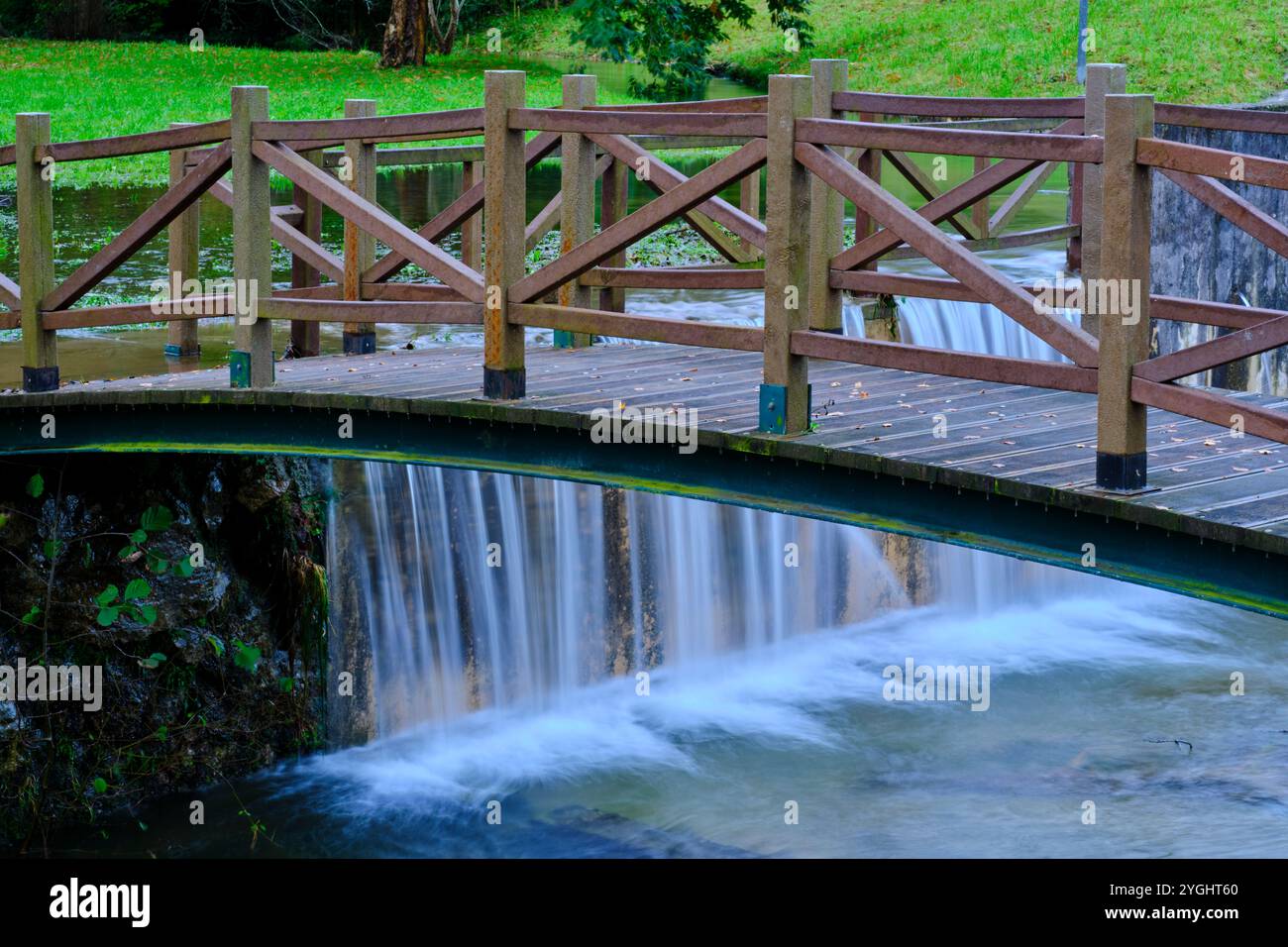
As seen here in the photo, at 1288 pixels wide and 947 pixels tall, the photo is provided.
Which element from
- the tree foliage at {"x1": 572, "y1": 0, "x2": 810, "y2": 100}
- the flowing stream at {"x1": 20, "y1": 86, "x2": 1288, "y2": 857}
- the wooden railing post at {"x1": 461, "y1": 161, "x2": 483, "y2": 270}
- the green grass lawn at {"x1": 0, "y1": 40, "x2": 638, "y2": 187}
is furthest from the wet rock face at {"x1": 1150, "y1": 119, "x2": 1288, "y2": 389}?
the tree foliage at {"x1": 572, "y1": 0, "x2": 810, "y2": 100}

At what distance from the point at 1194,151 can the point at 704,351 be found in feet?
13.9

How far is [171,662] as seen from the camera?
10.9 m

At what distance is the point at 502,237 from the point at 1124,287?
116 inches

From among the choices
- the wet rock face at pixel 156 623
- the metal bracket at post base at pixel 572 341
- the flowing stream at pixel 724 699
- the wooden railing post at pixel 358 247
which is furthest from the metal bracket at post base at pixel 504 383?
the flowing stream at pixel 724 699

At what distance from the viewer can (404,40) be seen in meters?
40.0

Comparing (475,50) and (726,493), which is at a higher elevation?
(475,50)

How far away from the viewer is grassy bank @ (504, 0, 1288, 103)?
36.7 metres

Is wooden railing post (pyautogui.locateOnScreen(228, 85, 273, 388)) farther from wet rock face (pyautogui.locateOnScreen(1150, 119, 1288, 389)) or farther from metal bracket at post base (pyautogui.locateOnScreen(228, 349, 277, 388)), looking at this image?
wet rock face (pyautogui.locateOnScreen(1150, 119, 1288, 389))

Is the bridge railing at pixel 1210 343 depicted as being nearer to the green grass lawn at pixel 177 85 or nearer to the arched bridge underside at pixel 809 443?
the arched bridge underside at pixel 809 443

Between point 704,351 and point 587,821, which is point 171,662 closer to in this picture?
point 587,821

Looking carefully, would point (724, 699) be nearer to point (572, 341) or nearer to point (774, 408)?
point (572, 341)

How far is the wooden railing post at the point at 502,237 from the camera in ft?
26.9

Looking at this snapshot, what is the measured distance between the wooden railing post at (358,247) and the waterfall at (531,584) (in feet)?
4.89
